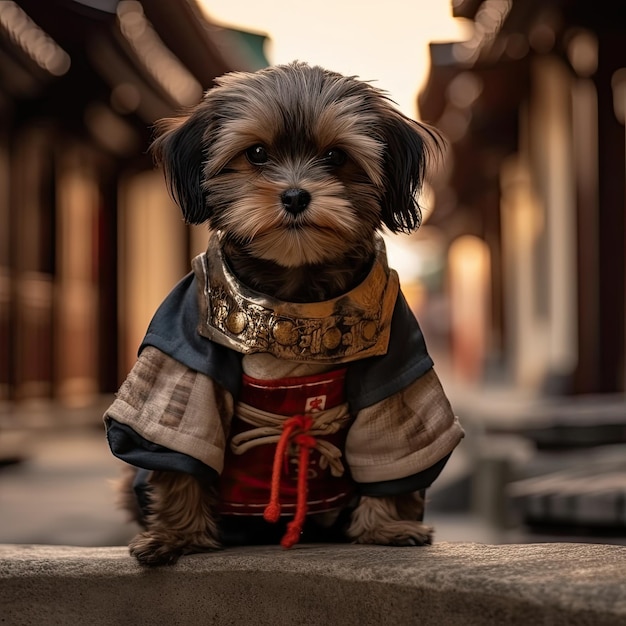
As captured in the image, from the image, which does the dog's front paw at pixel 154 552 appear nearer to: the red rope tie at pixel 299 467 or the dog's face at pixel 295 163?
the red rope tie at pixel 299 467

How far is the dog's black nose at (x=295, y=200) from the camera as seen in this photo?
220cm

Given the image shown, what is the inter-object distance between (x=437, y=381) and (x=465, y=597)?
0.67 metres

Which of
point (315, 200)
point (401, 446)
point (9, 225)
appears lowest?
point (401, 446)

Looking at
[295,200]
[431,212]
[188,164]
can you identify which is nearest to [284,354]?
[295,200]

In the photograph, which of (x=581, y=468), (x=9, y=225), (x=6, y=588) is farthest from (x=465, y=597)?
(x=9, y=225)

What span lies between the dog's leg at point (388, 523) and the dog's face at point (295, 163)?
69 centimetres

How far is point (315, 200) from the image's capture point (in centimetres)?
221

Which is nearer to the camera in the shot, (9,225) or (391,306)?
(391,306)

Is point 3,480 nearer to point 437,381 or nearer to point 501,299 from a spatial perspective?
point 437,381

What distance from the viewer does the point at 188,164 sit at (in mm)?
2441

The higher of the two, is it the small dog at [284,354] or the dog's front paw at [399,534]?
the small dog at [284,354]

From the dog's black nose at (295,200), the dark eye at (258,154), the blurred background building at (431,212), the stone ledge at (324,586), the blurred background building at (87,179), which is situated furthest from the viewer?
the blurred background building at (87,179)

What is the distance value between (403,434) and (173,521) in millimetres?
636

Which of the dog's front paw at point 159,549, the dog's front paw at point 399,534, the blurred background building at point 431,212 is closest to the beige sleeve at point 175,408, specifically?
the dog's front paw at point 159,549
